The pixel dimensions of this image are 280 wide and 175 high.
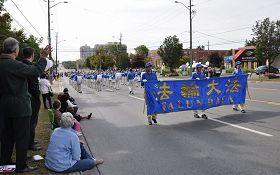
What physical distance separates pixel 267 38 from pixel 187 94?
34.7 m

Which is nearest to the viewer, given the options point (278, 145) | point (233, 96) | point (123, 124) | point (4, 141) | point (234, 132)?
point (4, 141)

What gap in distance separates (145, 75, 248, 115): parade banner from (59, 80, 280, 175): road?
49cm

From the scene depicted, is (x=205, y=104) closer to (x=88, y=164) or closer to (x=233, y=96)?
(x=233, y=96)

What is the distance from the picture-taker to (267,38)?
44219mm

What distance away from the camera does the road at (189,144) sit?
22.7 feet

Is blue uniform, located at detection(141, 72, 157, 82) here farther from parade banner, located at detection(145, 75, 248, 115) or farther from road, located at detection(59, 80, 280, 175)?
road, located at detection(59, 80, 280, 175)

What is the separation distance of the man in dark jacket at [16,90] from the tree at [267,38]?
41.6 metres

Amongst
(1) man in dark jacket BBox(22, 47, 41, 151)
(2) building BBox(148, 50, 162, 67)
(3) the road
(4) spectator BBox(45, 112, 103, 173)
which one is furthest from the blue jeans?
(2) building BBox(148, 50, 162, 67)

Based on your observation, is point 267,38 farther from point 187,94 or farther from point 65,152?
point 65,152

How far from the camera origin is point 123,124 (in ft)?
40.5

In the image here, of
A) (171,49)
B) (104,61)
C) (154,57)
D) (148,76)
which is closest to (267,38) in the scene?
(171,49)

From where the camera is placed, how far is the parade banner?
12.2 metres

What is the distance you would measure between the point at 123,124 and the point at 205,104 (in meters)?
2.85

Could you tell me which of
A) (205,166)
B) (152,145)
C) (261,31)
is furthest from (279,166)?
(261,31)
